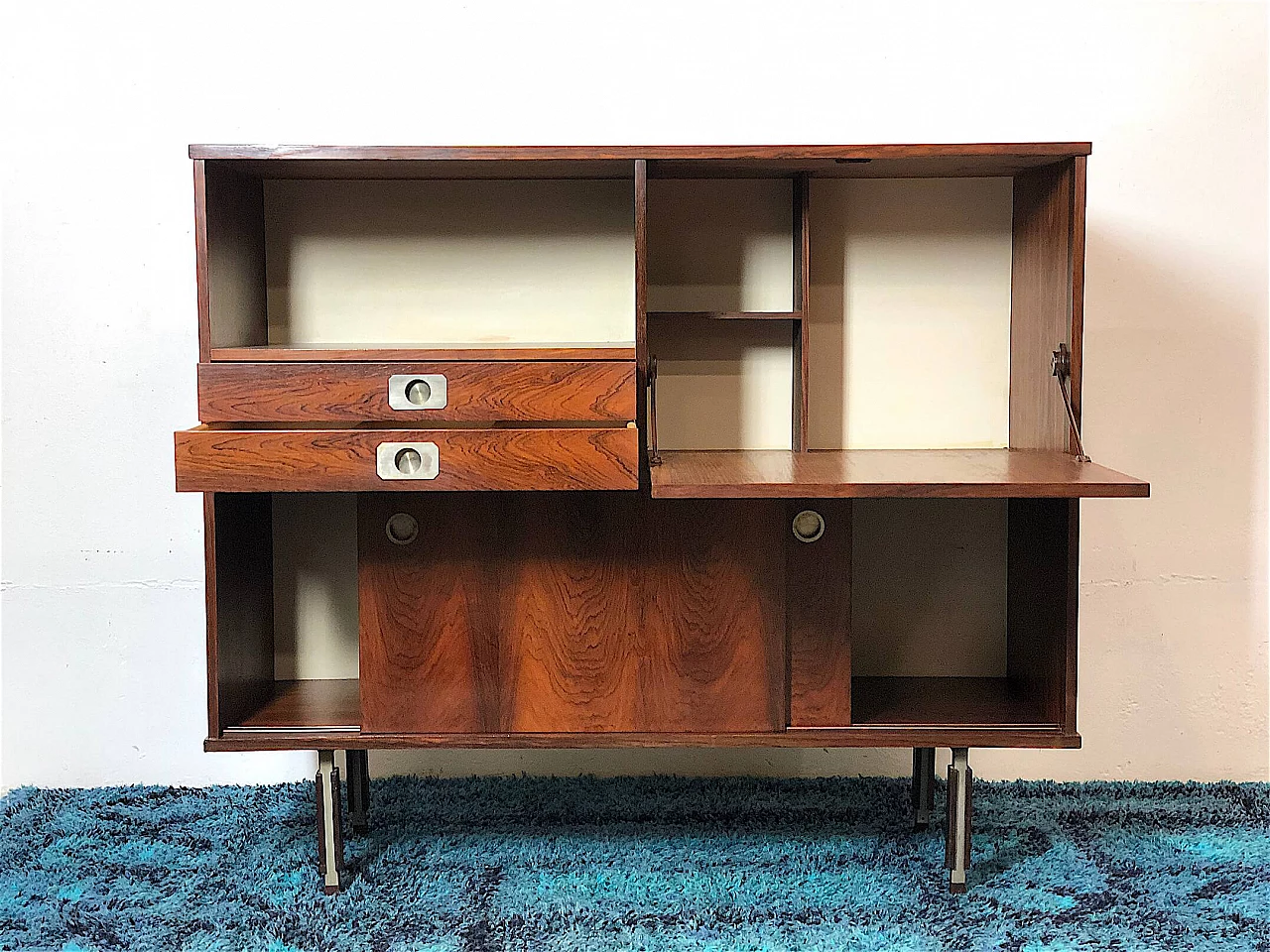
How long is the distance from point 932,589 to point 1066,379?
1.82 feet

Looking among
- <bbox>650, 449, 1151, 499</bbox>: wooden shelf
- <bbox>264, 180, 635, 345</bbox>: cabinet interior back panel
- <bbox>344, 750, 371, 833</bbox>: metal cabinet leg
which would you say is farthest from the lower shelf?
<bbox>264, 180, 635, 345</bbox>: cabinet interior back panel

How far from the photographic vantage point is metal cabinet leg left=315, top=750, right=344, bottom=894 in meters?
2.10

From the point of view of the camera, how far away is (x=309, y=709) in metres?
2.23

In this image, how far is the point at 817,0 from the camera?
243 cm

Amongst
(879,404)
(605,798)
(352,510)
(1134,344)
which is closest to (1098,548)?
(1134,344)

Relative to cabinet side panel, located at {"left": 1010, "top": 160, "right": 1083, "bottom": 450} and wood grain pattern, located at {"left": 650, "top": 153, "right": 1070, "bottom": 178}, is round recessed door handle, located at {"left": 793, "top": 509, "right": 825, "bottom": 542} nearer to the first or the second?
cabinet side panel, located at {"left": 1010, "top": 160, "right": 1083, "bottom": 450}

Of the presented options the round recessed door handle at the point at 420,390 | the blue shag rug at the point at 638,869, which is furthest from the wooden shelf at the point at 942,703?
the round recessed door handle at the point at 420,390

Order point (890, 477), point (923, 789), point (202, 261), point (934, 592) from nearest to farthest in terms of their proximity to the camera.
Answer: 1. point (890, 477)
2. point (202, 261)
3. point (923, 789)
4. point (934, 592)

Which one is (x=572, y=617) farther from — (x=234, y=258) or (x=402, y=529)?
(x=234, y=258)

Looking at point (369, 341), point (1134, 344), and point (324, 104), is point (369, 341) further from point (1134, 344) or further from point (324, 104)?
point (1134, 344)

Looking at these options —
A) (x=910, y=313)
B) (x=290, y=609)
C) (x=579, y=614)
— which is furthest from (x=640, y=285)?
(x=290, y=609)

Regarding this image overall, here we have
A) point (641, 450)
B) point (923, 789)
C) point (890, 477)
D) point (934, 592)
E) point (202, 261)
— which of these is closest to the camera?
point (890, 477)

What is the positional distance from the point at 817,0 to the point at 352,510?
1352 mm

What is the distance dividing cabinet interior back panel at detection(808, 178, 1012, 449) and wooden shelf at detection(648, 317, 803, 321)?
0.16 meters
